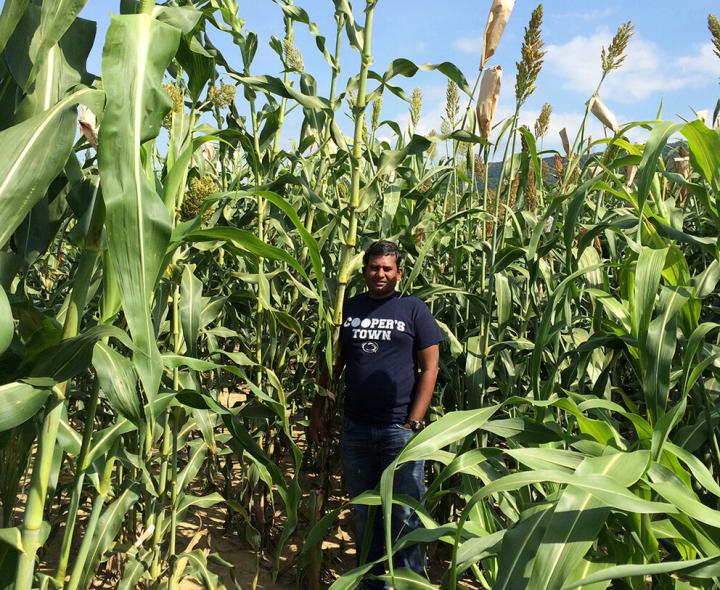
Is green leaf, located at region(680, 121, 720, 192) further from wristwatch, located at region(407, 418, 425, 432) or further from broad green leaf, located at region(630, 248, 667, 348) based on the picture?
wristwatch, located at region(407, 418, 425, 432)

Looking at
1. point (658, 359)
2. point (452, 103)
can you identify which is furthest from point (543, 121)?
point (658, 359)

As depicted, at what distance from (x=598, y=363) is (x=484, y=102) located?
109 cm

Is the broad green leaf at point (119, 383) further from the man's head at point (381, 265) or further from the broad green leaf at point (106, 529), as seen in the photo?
the man's head at point (381, 265)

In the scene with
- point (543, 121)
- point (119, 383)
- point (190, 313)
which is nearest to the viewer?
point (119, 383)

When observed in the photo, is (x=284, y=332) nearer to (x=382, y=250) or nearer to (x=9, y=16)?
(x=382, y=250)

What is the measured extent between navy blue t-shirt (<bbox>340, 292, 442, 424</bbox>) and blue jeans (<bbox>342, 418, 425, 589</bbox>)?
0.20 ft

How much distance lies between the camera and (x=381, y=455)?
2.57m

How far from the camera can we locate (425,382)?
2.49 metres

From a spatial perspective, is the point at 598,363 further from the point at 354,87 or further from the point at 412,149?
the point at 354,87

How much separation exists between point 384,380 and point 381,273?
0.44 meters

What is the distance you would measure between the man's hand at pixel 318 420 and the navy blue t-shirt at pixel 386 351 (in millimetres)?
141

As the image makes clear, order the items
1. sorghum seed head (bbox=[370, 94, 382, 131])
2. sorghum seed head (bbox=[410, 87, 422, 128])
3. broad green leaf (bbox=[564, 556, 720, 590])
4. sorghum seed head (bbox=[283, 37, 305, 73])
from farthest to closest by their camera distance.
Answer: sorghum seed head (bbox=[410, 87, 422, 128])
sorghum seed head (bbox=[370, 94, 382, 131])
sorghum seed head (bbox=[283, 37, 305, 73])
broad green leaf (bbox=[564, 556, 720, 590])

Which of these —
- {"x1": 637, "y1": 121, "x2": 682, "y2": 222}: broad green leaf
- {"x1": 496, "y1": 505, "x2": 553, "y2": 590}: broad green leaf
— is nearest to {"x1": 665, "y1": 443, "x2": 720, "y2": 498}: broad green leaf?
{"x1": 496, "y1": 505, "x2": 553, "y2": 590}: broad green leaf

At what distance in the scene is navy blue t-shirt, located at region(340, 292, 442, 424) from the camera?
99.0 inches
